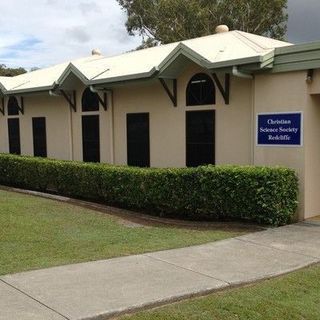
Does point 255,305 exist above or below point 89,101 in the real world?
below

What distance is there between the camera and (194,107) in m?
11.0

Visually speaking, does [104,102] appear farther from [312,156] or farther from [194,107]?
[312,156]

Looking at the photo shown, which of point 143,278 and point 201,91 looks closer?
point 143,278

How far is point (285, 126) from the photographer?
30.4 ft

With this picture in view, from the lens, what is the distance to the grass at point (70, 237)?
6.52m

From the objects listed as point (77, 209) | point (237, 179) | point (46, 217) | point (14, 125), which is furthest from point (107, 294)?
point (14, 125)

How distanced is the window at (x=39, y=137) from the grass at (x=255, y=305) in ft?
37.5

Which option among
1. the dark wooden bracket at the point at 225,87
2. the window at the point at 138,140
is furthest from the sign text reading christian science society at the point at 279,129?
the window at the point at 138,140

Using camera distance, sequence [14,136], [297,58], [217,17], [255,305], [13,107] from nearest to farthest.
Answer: [255,305] < [297,58] < [13,107] < [14,136] < [217,17]

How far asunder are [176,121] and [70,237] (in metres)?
4.41

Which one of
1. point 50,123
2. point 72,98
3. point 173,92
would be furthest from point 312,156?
point 50,123

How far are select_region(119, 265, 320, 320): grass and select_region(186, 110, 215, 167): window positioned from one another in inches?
210

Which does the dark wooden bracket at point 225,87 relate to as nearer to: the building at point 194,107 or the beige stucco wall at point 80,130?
the building at point 194,107

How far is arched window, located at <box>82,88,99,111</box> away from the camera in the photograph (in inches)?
538
